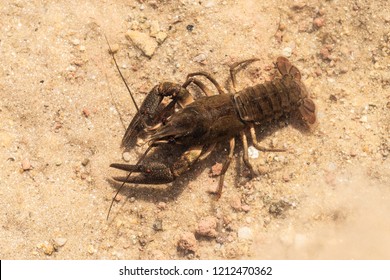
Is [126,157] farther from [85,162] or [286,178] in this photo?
[286,178]

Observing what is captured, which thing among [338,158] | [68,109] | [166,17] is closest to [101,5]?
[166,17]

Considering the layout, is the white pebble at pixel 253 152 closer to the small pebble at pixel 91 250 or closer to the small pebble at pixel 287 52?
the small pebble at pixel 287 52

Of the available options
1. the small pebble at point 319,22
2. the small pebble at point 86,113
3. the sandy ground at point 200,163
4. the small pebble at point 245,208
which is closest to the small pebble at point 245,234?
the sandy ground at point 200,163

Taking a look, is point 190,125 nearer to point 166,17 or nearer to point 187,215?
point 187,215

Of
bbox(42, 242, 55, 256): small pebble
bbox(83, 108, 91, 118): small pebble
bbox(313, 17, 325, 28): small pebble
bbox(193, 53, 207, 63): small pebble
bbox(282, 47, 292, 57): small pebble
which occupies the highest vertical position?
bbox(313, 17, 325, 28): small pebble

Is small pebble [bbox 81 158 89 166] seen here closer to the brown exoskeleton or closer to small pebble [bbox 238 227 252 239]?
the brown exoskeleton

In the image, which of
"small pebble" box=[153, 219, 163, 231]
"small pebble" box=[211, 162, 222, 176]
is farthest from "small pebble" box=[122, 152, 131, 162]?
"small pebble" box=[211, 162, 222, 176]

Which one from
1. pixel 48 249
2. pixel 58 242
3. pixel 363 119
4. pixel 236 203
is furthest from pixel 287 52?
pixel 48 249
